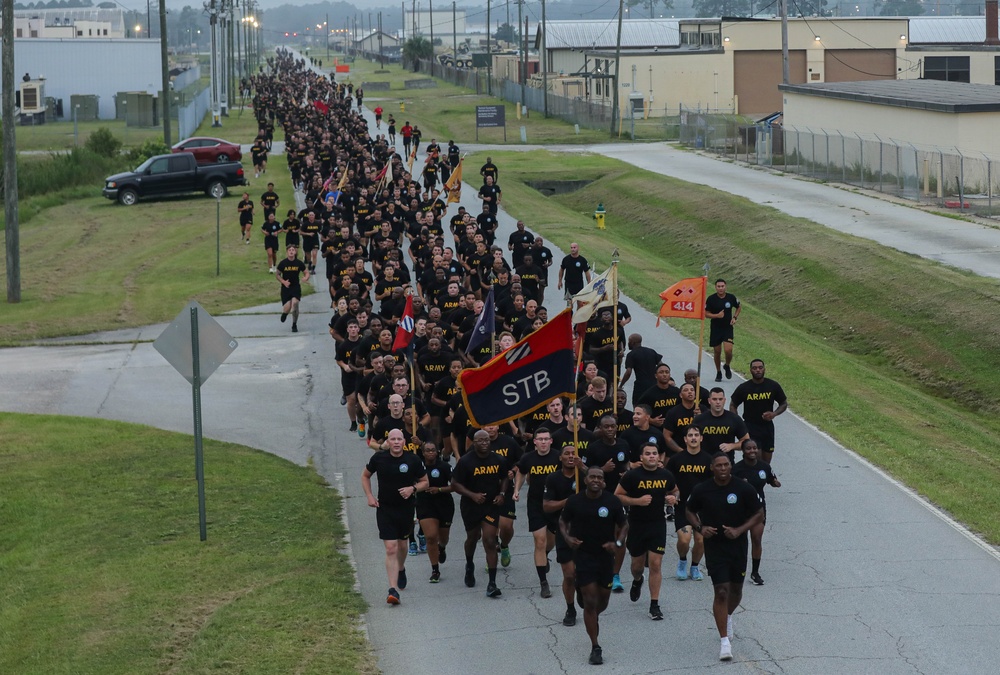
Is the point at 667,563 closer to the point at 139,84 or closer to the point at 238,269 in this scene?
the point at 238,269

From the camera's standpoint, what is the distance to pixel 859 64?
87312mm

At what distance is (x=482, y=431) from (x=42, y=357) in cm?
1490

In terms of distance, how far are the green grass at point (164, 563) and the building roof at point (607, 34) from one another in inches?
3604

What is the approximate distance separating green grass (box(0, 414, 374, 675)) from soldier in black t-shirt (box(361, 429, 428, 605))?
0.49 m

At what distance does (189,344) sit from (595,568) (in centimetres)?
519

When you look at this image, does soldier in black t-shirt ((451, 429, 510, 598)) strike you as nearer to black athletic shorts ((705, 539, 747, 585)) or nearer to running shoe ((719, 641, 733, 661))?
black athletic shorts ((705, 539, 747, 585))

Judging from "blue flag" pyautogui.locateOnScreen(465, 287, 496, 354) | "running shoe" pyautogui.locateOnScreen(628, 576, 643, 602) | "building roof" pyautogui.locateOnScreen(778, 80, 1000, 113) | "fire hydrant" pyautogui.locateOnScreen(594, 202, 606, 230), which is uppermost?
"building roof" pyautogui.locateOnScreen(778, 80, 1000, 113)

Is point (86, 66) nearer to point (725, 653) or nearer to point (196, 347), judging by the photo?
point (196, 347)

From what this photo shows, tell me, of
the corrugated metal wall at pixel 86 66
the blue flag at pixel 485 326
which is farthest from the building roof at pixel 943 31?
the blue flag at pixel 485 326

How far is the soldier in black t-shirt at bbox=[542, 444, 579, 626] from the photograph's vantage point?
1134 cm

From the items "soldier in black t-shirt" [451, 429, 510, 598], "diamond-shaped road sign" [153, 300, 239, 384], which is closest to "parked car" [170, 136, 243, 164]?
"diamond-shaped road sign" [153, 300, 239, 384]

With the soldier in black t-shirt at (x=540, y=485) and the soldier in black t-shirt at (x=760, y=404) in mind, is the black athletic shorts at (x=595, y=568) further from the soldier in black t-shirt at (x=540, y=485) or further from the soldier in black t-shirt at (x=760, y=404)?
the soldier in black t-shirt at (x=760, y=404)

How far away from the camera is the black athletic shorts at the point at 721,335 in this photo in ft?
65.3

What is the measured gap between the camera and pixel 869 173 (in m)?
47.5
